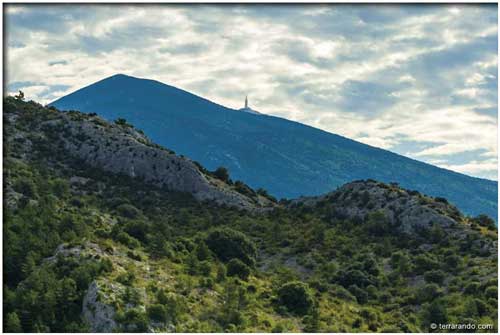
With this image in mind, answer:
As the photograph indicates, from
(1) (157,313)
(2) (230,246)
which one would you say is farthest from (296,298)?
(2) (230,246)

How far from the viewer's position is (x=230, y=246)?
236 ft

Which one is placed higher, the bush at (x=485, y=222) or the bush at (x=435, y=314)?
the bush at (x=485, y=222)

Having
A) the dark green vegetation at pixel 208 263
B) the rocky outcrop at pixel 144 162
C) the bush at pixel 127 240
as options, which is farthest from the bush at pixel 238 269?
the rocky outcrop at pixel 144 162

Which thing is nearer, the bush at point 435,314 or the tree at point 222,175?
the bush at point 435,314

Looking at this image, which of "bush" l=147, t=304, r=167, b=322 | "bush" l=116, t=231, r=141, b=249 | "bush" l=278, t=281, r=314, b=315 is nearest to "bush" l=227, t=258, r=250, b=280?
"bush" l=278, t=281, r=314, b=315

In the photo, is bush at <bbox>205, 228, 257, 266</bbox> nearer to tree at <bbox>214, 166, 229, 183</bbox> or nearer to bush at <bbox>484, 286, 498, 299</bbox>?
bush at <bbox>484, 286, 498, 299</bbox>

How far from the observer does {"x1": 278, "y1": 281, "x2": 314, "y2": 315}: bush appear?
5453 cm

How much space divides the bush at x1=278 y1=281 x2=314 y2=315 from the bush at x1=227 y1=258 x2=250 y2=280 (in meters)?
7.89

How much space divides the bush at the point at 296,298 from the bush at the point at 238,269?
7.89 metres

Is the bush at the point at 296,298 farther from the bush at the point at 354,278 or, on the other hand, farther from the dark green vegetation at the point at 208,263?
the bush at the point at 354,278

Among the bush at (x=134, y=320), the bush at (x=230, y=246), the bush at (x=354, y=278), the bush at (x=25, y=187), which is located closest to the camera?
the bush at (x=134, y=320)

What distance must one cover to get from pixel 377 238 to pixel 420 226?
687 centimetres

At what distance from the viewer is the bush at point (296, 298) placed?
179ft

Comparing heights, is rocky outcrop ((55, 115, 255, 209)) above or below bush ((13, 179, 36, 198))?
above
